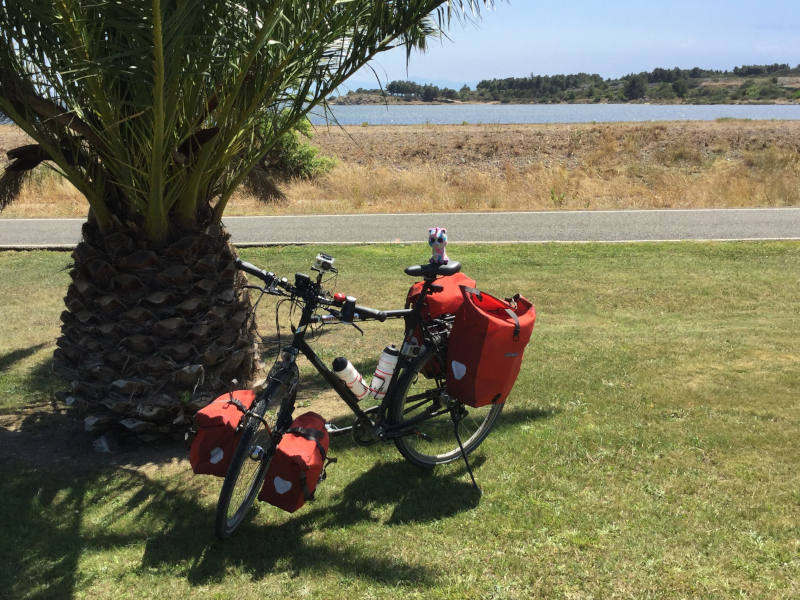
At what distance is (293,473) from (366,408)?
0.96 meters

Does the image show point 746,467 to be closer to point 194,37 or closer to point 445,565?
point 445,565

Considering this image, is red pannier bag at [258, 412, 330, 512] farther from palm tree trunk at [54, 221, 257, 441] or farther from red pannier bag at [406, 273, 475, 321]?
palm tree trunk at [54, 221, 257, 441]

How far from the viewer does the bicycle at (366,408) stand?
3.83m

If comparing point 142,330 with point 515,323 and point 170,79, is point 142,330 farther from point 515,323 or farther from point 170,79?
point 515,323

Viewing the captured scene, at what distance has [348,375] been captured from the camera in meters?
4.28

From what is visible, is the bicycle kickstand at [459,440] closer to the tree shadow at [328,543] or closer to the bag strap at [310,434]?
the tree shadow at [328,543]

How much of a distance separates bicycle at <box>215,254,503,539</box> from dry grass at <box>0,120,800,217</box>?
8661 millimetres

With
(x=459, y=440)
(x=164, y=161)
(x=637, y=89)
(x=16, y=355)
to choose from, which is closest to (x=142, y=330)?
(x=164, y=161)

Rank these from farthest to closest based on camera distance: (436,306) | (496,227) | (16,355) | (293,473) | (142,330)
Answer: (496,227) < (16,355) < (142,330) < (436,306) < (293,473)

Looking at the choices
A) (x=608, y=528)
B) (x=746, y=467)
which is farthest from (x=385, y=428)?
(x=746, y=467)

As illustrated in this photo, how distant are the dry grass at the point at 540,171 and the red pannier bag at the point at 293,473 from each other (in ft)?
30.9

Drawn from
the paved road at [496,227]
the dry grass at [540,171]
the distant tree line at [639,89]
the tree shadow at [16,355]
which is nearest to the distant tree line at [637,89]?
the distant tree line at [639,89]

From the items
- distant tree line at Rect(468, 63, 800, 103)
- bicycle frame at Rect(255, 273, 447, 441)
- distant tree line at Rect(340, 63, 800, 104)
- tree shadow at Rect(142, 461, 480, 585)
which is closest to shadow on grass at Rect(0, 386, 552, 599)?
tree shadow at Rect(142, 461, 480, 585)

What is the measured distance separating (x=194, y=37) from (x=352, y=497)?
107 inches
